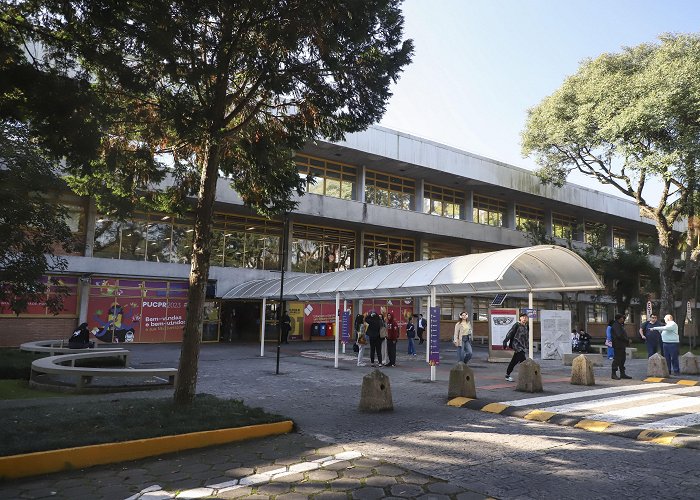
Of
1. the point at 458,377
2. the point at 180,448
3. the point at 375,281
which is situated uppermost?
the point at 375,281

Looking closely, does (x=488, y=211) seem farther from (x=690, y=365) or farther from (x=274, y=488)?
(x=274, y=488)

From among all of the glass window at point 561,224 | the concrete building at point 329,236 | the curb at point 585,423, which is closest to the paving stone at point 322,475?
the curb at point 585,423

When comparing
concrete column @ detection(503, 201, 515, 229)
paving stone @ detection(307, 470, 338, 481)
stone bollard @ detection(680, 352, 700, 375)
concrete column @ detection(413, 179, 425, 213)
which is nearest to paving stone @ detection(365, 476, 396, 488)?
paving stone @ detection(307, 470, 338, 481)

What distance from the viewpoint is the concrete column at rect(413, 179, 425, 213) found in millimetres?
35188

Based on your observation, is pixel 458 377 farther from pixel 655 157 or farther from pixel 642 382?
pixel 655 157

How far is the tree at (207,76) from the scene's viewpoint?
780cm

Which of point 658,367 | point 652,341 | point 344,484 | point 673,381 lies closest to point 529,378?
point 673,381

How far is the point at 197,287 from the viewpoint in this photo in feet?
28.0

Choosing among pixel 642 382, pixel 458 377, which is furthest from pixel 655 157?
pixel 458 377

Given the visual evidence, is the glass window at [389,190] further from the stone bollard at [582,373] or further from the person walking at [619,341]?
the stone bollard at [582,373]

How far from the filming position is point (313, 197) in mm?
29344

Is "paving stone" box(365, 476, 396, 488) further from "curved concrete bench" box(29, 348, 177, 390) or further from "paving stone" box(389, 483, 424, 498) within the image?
"curved concrete bench" box(29, 348, 177, 390)

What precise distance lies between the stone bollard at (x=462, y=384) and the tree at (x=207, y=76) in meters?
5.20

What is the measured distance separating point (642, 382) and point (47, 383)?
15071mm
